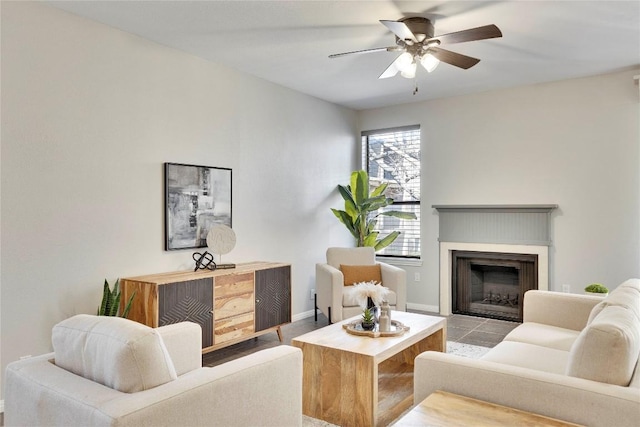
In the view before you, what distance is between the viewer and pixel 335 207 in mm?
6109

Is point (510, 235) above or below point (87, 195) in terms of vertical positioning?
below

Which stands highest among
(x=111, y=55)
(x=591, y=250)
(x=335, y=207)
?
(x=111, y=55)

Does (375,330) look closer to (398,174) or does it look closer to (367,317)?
(367,317)

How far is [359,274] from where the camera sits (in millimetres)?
5133

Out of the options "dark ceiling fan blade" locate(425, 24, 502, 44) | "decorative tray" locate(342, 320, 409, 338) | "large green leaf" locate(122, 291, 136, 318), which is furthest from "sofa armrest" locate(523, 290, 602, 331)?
"large green leaf" locate(122, 291, 136, 318)

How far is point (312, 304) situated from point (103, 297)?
2775 millimetres

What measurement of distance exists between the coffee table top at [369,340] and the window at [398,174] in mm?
2793

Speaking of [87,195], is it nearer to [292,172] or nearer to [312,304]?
[292,172]

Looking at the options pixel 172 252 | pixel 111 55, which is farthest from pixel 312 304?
pixel 111 55

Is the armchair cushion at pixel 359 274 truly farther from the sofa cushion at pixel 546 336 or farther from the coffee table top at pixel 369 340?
the sofa cushion at pixel 546 336

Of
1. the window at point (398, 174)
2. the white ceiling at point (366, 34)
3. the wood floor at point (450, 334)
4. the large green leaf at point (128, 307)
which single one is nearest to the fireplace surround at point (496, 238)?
the wood floor at point (450, 334)

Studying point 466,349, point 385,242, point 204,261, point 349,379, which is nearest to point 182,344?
point 349,379

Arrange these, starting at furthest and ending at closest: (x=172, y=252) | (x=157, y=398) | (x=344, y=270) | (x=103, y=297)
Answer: (x=344, y=270) < (x=172, y=252) < (x=103, y=297) < (x=157, y=398)

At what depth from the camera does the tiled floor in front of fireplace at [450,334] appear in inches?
160
